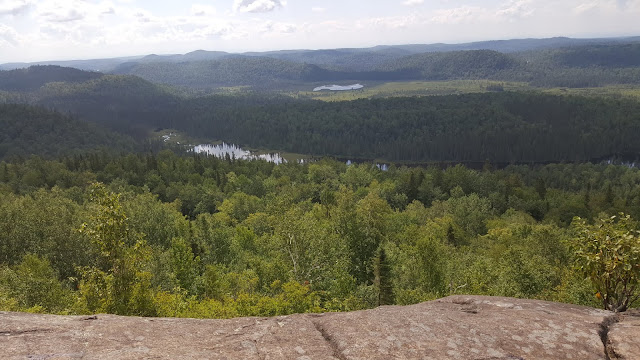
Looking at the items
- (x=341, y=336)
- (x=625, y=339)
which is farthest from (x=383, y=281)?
(x=625, y=339)

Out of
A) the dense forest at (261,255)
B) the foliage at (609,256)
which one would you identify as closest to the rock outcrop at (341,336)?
the foliage at (609,256)

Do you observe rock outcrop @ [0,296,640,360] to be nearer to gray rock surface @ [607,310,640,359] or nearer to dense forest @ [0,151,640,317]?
gray rock surface @ [607,310,640,359]

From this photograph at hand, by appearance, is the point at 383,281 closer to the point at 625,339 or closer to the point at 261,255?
the point at 261,255

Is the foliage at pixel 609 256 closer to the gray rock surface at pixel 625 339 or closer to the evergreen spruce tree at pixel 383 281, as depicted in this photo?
the gray rock surface at pixel 625 339

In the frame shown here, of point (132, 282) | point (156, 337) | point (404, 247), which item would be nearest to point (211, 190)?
point (404, 247)

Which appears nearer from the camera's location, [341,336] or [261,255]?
[341,336]

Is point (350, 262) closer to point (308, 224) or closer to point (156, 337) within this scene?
point (308, 224)

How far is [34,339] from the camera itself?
12117mm

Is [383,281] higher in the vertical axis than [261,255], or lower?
higher

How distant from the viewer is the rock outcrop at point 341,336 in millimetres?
12000

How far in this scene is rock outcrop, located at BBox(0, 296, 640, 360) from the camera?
39.4 ft

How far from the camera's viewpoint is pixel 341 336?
13.2 metres

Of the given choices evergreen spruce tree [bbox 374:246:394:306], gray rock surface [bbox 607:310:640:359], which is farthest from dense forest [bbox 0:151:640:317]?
gray rock surface [bbox 607:310:640:359]

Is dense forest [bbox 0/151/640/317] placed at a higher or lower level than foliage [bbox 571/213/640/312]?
lower
